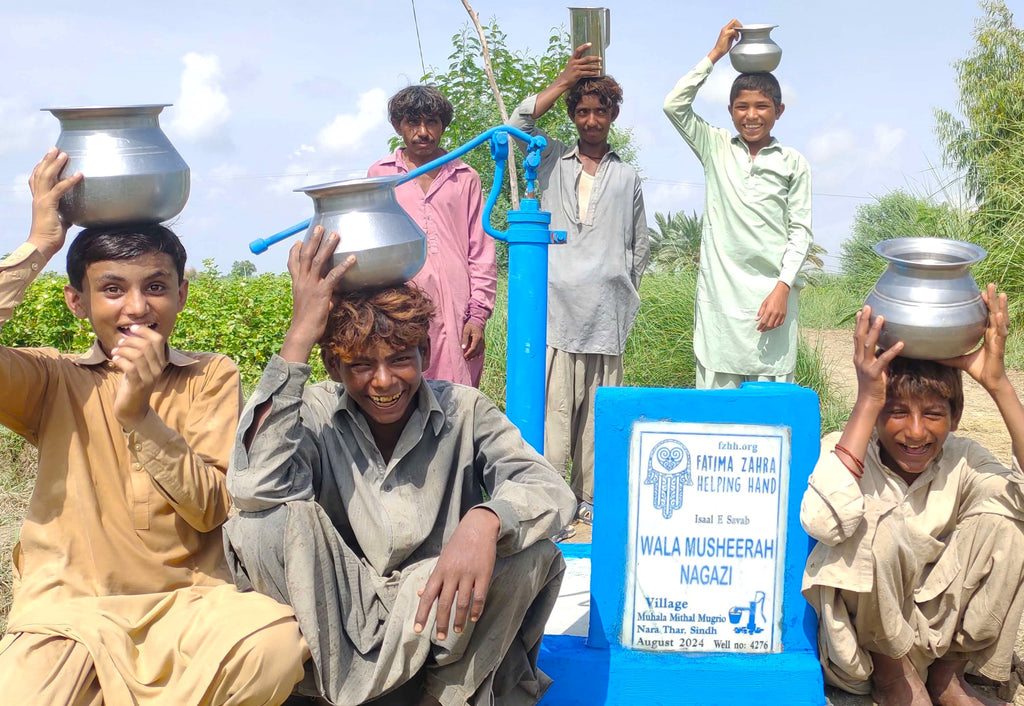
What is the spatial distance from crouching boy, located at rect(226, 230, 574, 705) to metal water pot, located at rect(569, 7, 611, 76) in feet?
7.28

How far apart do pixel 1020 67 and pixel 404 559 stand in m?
13.7

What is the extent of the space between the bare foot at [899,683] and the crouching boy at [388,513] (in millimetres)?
1024

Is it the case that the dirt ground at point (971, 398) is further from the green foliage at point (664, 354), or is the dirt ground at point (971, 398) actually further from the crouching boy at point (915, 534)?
the crouching boy at point (915, 534)

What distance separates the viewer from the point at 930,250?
9.15 ft

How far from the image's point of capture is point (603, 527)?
114 inches

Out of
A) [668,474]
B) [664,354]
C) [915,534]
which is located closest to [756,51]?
[668,474]

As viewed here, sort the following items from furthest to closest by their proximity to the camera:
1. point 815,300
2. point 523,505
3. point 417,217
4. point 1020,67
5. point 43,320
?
point 1020,67 < point 815,300 < point 43,320 < point 417,217 < point 523,505

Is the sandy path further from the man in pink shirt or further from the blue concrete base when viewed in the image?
the man in pink shirt

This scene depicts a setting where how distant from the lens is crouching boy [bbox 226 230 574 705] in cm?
229

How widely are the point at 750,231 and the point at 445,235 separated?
1301mm

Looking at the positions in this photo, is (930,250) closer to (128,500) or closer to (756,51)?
(756,51)

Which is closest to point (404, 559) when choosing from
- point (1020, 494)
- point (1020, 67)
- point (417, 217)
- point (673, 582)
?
point (673, 582)

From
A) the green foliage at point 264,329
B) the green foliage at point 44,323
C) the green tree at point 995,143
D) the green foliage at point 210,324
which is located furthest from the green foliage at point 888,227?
the green foliage at point 44,323

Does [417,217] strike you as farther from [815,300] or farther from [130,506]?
[815,300]
